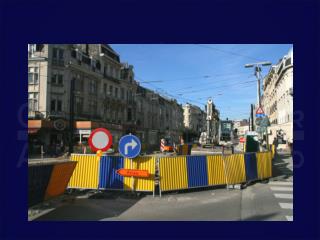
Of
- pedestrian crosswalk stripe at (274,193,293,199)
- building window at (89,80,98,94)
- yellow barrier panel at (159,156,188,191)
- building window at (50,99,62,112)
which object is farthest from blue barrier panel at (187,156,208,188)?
building window at (89,80,98,94)

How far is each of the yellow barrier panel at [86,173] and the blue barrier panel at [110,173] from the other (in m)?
0.16

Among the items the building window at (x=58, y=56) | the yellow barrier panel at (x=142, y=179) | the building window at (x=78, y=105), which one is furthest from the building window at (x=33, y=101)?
the yellow barrier panel at (x=142, y=179)

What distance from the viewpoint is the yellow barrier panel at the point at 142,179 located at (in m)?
9.42

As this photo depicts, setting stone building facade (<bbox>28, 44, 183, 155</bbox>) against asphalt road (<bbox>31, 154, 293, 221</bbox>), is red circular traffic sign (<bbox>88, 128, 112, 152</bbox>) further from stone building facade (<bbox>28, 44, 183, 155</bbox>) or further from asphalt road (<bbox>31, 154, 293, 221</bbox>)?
stone building facade (<bbox>28, 44, 183, 155</bbox>)

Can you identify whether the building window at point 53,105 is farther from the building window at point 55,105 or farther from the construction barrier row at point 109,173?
the construction barrier row at point 109,173

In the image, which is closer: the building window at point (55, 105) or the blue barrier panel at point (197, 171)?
the blue barrier panel at point (197, 171)

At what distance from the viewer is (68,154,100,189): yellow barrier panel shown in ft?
31.7

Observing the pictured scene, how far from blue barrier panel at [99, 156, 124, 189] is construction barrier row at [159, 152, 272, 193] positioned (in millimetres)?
1286

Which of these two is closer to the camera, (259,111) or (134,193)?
(134,193)
